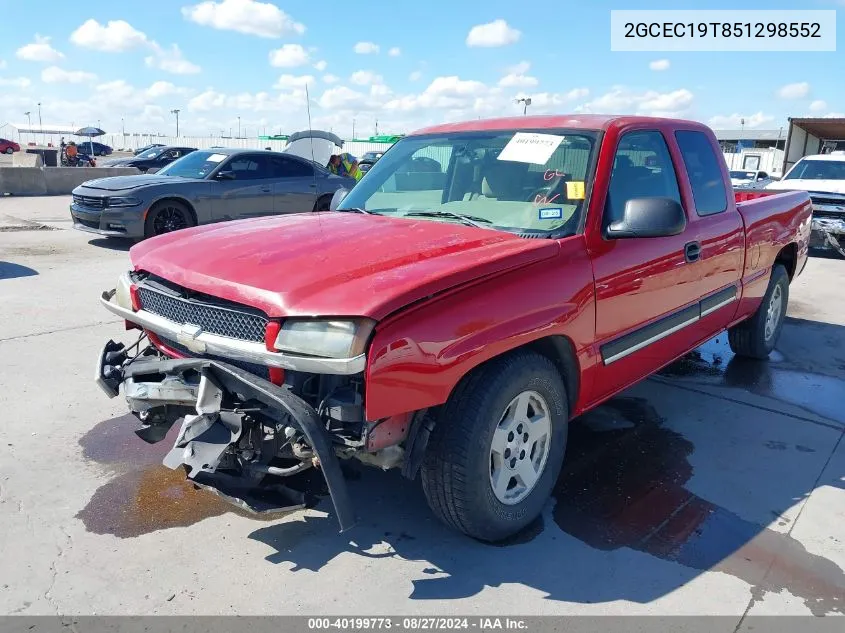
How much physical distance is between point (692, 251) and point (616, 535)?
1.78m

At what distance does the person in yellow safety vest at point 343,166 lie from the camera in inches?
624

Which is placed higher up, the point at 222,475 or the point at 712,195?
the point at 712,195

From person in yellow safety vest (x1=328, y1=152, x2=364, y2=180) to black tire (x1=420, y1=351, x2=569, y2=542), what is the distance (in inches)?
505

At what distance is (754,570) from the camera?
117 inches

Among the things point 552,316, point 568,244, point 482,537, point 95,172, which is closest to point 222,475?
point 482,537

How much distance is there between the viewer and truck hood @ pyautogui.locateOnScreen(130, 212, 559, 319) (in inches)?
101

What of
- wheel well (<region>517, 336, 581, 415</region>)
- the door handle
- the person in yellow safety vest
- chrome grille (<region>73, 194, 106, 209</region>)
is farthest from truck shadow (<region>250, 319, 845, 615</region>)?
the person in yellow safety vest

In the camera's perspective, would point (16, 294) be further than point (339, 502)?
Yes

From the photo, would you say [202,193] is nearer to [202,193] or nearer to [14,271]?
[202,193]

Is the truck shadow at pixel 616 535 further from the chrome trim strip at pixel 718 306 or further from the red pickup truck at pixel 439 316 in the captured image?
the chrome trim strip at pixel 718 306

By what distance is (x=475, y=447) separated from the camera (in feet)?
9.01

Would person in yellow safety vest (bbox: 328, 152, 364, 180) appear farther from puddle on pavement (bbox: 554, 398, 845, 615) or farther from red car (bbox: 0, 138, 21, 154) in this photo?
red car (bbox: 0, 138, 21, 154)

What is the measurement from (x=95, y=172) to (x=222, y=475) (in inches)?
747

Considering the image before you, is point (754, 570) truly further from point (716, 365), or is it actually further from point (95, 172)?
point (95, 172)
